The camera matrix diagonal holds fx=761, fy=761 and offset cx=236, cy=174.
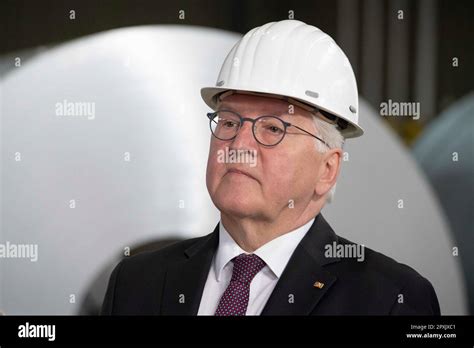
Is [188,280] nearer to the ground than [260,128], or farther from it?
nearer to the ground

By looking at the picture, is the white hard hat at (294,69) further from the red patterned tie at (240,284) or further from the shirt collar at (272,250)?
the red patterned tie at (240,284)

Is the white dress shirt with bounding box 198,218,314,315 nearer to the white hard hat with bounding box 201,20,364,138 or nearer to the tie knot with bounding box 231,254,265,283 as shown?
the tie knot with bounding box 231,254,265,283

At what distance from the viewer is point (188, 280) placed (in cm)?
251

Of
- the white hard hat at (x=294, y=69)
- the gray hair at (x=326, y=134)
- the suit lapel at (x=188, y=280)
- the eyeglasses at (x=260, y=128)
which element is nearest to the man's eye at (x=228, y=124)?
the eyeglasses at (x=260, y=128)

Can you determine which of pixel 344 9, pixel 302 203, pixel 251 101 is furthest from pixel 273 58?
pixel 344 9

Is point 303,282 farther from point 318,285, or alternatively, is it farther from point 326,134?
point 326,134

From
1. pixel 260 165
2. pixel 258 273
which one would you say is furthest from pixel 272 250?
pixel 260 165

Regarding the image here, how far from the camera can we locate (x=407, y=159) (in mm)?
2936

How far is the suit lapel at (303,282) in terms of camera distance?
2.41 metres

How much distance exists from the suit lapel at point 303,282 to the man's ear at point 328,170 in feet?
0.59

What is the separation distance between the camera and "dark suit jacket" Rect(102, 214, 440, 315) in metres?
2.43

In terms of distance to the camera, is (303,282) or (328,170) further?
(328,170)

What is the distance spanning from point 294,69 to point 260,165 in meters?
0.33

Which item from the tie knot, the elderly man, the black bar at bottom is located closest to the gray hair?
the elderly man
